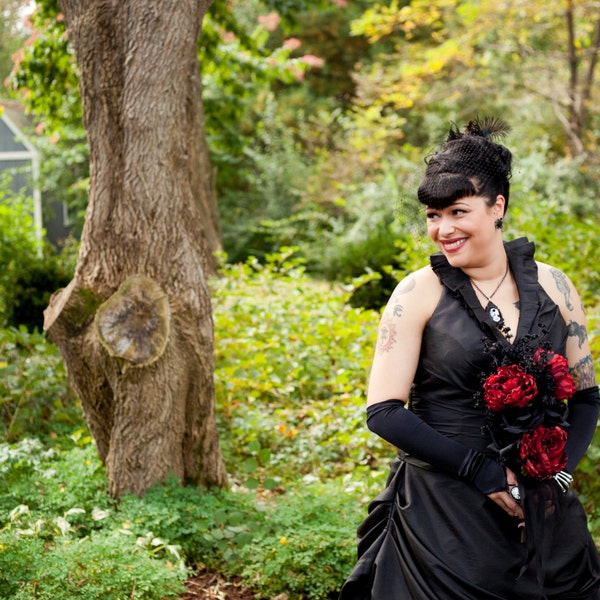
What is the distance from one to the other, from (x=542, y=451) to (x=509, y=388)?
209mm

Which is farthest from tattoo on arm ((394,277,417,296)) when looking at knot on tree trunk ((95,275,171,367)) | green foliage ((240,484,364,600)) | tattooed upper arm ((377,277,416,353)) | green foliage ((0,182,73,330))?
green foliage ((0,182,73,330))

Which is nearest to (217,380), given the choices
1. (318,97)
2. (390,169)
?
(390,169)

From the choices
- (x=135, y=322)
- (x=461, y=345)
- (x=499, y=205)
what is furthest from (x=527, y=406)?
(x=135, y=322)

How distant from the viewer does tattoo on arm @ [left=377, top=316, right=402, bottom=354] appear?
8.28 ft

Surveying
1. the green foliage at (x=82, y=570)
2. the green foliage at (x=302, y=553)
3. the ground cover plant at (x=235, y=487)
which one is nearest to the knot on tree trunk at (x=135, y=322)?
the ground cover plant at (x=235, y=487)

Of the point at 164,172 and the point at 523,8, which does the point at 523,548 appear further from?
the point at 523,8

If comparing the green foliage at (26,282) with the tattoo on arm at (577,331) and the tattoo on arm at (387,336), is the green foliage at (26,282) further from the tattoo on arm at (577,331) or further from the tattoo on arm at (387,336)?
the tattoo on arm at (577,331)

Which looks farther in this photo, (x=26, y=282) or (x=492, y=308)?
(x=26, y=282)

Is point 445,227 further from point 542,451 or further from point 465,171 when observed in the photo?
point 542,451

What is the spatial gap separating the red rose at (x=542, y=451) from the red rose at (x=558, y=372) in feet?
0.37

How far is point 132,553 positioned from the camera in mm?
3664

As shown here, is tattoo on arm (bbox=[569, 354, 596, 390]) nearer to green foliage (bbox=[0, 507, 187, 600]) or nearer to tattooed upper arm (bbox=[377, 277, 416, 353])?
tattooed upper arm (bbox=[377, 277, 416, 353])

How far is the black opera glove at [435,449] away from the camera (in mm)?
2395

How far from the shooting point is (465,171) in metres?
2.56
